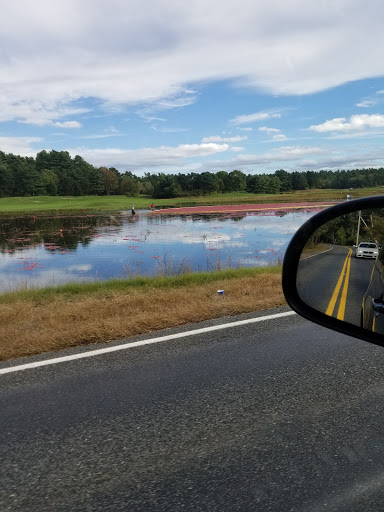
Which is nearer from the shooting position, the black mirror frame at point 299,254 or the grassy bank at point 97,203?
the black mirror frame at point 299,254

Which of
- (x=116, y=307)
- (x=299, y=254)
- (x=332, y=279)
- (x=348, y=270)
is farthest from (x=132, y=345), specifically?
(x=348, y=270)

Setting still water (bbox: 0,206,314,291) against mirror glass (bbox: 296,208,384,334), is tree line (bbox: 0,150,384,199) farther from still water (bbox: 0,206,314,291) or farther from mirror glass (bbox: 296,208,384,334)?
mirror glass (bbox: 296,208,384,334)

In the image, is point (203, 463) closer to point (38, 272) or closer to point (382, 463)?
point (382, 463)

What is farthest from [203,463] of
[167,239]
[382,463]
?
[167,239]

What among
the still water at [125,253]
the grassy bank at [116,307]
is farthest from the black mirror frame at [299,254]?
the still water at [125,253]

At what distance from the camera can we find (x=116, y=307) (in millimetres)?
7305

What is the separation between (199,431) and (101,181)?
119914 mm

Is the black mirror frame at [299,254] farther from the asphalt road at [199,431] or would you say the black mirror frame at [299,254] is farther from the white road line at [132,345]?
the white road line at [132,345]

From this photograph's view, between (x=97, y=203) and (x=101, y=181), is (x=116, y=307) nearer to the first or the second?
(x=97, y=203)

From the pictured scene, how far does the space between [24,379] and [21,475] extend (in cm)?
155

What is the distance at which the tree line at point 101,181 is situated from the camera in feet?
324

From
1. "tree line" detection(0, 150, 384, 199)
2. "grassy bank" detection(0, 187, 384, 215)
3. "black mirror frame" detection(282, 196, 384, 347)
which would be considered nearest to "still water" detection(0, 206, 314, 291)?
"black mirror frame" detection(282, 196, 384, 347)

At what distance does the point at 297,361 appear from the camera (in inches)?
169

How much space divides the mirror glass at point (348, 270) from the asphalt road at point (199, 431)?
4.09 ft
